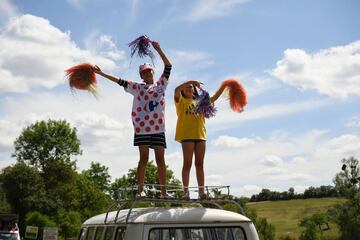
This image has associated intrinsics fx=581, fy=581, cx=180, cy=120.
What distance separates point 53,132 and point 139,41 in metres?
61.1

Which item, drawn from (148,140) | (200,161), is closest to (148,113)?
(148,140)

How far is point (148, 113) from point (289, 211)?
87186 mm

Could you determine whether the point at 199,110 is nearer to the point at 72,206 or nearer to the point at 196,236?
the point at 196,236

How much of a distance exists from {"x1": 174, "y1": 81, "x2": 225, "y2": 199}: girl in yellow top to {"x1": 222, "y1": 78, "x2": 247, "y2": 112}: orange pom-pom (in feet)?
2.53

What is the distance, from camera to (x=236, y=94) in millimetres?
9227

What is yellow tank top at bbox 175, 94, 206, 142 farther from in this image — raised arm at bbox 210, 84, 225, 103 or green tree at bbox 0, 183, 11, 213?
green tree at bbox 0, 183, 11, 213

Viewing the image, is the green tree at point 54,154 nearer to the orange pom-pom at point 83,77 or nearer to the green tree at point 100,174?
the green tree at point 100,174

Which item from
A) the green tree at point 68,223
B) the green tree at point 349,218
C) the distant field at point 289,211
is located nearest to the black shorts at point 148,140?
the green tree at point 68,223

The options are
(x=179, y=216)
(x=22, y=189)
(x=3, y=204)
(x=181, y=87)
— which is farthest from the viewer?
(x=22, y=189)

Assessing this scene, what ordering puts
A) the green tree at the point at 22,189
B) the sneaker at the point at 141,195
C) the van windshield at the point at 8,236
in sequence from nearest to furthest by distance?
1. the sneaker at the point at 141,195
2. the van windshield at the point at 8,236
3. the green tree at the point at 22,189

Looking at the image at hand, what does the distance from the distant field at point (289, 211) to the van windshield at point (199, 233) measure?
73926 millimetres

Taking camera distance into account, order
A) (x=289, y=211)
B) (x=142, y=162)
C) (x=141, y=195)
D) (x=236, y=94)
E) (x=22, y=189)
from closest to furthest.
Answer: (x=141, y=195), (x=142, y=162), (x=236, y=94), (x=22, y=189), (x=289, y=211)

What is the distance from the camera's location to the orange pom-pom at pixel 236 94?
922cm

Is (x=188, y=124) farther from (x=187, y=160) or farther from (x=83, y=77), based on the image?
(x=83, y=77)
